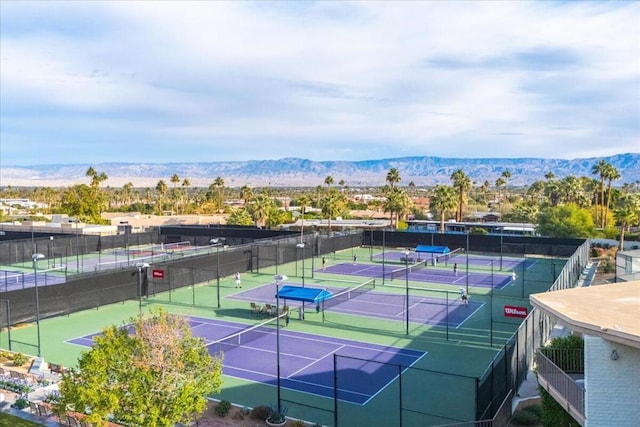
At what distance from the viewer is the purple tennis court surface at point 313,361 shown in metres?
22.4

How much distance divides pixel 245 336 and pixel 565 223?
46.6m

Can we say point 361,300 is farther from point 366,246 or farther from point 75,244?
point 75,244

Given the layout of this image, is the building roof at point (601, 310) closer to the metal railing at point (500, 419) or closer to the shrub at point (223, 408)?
the metal railing at point (500, 419)

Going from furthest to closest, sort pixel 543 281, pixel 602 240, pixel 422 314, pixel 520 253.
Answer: pixel 602 240, pixel 520 253, pixel 543 281, pixel 422 314

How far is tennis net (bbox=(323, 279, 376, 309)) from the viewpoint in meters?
37.5

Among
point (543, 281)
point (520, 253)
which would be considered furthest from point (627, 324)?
point (520, 253)

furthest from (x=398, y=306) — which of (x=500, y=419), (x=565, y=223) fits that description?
(x=565, y=223)

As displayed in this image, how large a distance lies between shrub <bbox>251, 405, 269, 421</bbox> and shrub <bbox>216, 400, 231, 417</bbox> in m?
0.90

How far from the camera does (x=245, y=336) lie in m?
29.5

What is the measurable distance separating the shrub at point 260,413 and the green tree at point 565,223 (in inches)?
2107

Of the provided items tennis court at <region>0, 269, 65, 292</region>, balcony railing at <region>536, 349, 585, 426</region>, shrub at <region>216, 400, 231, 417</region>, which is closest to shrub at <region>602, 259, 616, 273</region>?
balcony railing at <region>536, 349, 585, 426</region>

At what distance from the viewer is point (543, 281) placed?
44.9 metres

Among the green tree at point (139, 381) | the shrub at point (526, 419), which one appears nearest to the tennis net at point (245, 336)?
the green tree at point (139, 381)

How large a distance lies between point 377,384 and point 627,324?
37.7 ft
